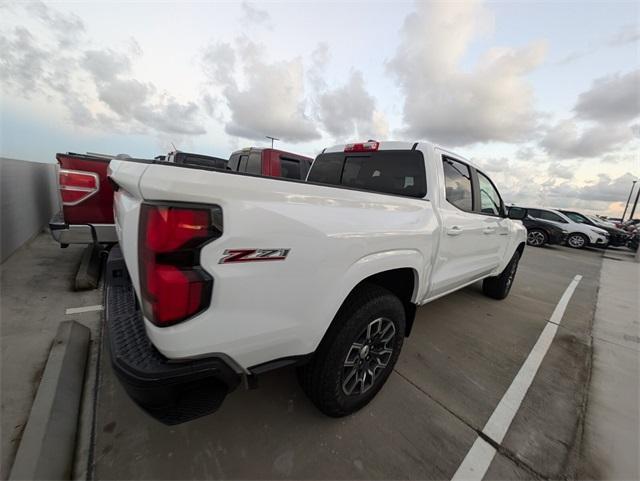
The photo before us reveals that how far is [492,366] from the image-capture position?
2830 mm

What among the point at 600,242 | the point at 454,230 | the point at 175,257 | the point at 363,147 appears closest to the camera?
the point at 175,257

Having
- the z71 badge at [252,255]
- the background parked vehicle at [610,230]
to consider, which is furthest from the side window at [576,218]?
the z71 badge at [252,255]

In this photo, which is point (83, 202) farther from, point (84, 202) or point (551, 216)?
point (551, 216)

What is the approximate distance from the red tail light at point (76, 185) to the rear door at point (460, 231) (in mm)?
3799

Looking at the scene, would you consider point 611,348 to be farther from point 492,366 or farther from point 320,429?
point 320,429

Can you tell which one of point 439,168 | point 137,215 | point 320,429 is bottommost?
point 320,429

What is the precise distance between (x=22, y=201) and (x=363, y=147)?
5.83m

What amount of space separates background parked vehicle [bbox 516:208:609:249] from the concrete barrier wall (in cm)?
1695

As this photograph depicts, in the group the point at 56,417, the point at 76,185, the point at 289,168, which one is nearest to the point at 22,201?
the point at 76,185

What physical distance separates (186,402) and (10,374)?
5.91 feet

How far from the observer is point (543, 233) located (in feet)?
41.5

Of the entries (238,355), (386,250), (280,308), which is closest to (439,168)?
(386,250)

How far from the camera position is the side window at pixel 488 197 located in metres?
3.42

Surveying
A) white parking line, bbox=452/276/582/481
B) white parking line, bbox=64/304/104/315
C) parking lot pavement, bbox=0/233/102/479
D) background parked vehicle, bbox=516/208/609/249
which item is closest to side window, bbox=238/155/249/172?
parking lot pavement, bbox=0/233/102/479
